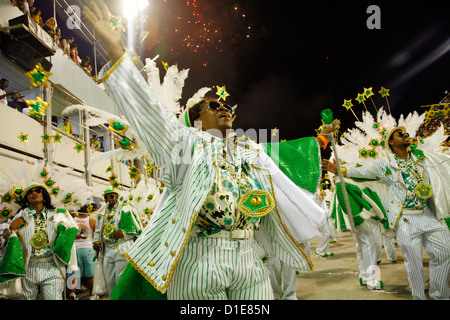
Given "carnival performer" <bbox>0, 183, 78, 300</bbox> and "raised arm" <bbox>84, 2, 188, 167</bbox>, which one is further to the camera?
"carnival performer" <bbox>0, 183, 78, 300</bbox>

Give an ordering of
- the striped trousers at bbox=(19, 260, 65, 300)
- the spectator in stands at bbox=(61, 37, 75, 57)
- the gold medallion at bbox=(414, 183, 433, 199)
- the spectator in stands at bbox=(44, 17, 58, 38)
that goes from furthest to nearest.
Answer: the spectator in stands at bbox=(61, 37, 75, 57) < the spectator in stands at bbox=(44, 17, 58, 38) < the striped trousers at bbox=(19, 260, 65, 300) < the gold medallion at bbox=(414, 183, 433, 199)

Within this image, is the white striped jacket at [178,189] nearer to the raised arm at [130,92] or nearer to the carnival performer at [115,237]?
the raised arm at [130,92]

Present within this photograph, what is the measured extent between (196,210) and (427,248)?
350 cm

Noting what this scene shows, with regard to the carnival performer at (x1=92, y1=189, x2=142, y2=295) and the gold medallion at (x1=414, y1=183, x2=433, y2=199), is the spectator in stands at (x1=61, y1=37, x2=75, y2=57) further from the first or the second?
the gold medallion at (x1=414, y1=183, x2=433, y2=199)

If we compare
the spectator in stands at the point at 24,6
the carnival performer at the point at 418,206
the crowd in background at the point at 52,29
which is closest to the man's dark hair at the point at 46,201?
the carnival performer at the point at 418,206

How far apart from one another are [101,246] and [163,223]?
195 inches

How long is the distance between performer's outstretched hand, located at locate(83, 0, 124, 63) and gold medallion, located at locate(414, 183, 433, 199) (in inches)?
149

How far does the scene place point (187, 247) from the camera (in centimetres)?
179

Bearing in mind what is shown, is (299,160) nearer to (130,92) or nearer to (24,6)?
(130,92)

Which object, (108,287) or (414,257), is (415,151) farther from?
(108,287)

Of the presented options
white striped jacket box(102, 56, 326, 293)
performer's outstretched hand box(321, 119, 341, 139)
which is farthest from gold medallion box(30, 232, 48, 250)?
performer's outstretched hand box(321, 119, 341, 139)

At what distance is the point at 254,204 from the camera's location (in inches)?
70.7

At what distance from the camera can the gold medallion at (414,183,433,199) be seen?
3895 millimetres

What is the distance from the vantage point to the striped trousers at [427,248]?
3.73 meters
